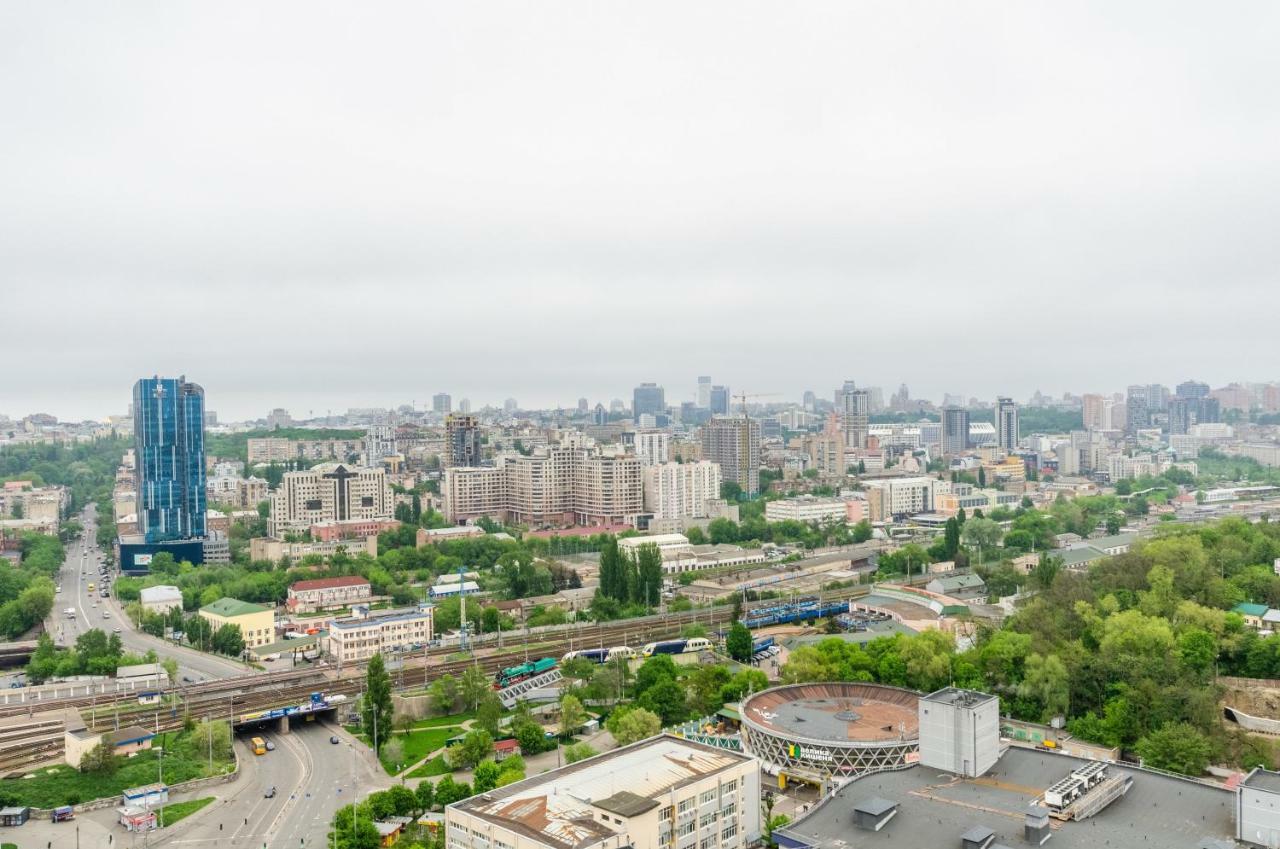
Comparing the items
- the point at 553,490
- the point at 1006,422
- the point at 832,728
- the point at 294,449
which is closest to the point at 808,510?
the point at 553,490

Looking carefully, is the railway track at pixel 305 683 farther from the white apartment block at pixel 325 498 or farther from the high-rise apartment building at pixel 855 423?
the high-rise apartment building at pixel 855 423

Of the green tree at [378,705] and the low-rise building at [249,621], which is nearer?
the green tree at [378,705]

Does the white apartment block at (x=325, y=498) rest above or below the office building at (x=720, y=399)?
below

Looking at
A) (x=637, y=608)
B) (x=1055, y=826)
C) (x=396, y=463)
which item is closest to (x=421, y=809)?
(x=1055, y=826)

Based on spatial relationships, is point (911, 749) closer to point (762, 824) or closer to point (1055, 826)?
point (762, 824)

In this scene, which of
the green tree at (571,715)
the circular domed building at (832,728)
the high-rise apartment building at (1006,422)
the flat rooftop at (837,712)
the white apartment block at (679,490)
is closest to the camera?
the circular domed building at (832,728)

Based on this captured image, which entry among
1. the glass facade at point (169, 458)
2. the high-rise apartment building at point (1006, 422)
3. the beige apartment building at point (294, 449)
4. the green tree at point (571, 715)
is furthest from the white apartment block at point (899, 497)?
the beige apartment building at point (294, 449)
